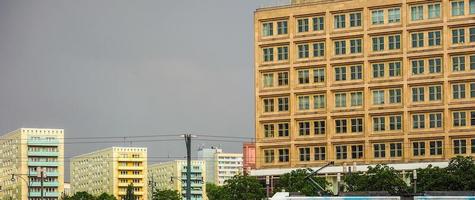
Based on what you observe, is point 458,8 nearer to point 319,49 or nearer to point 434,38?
point 434,38

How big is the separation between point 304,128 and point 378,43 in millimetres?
16445

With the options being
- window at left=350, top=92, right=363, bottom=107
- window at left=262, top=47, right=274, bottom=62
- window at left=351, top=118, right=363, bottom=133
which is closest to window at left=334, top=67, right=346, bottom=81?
window at left=350, top=92, right=363, bottom=107

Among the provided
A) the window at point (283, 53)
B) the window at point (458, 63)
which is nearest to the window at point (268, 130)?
the window at point (283, 53)

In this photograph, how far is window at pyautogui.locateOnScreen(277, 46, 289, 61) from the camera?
14125cm

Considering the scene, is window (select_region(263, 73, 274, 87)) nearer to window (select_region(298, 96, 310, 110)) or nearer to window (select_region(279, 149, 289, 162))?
window (select_region(298, 96, 310, 110))

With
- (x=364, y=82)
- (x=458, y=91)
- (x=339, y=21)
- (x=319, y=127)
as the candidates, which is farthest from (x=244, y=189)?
(x=458, y=91)

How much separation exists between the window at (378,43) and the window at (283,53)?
13.1 metres

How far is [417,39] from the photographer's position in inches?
5246

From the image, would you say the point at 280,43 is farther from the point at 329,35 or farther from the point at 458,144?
the point at 458,144

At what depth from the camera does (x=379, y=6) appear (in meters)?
136

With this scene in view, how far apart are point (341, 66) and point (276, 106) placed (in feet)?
Answer: 38.0

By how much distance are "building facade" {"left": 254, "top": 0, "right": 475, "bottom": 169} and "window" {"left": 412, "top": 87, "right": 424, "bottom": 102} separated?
5.4 inches

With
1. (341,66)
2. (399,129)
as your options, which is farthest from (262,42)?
(399,129)

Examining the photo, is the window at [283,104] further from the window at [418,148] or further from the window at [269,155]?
the window at [418,148]
